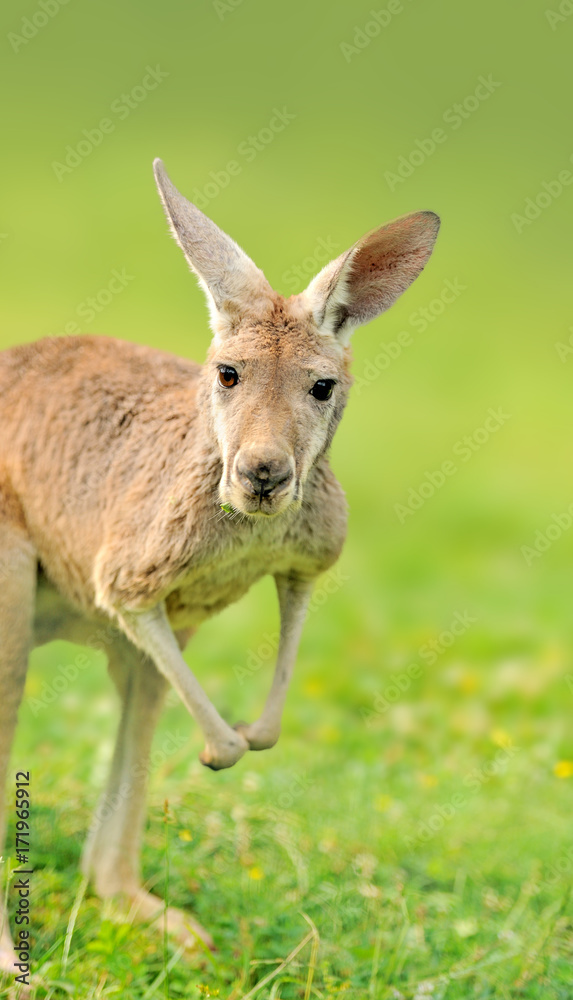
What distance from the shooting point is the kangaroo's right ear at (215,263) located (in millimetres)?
2979

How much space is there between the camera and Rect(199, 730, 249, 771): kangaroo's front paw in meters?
3.10

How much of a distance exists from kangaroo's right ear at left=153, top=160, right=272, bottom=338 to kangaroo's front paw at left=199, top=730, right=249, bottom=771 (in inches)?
46.2

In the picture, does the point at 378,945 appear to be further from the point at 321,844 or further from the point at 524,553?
the point at 524,553

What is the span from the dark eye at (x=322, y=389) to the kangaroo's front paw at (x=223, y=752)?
1.01 meters

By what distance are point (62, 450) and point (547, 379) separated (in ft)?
33.5

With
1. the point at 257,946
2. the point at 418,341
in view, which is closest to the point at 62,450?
the point at 257,946

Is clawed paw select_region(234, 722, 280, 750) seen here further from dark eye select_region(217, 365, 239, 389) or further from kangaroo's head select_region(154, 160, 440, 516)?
dark eye select_region(217, 365, 239, 389)

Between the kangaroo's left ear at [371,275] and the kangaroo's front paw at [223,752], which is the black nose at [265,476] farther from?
the kangaroo's front paw at [223,752]

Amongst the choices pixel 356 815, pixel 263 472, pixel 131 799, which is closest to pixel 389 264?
pixel 263 472

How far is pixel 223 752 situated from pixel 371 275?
56.8 inches

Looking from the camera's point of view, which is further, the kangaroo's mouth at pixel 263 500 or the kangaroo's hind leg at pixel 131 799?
the kangaroo's hind leg at pixel 131 799

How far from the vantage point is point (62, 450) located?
3.56m

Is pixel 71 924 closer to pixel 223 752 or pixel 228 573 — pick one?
pixel 223 752

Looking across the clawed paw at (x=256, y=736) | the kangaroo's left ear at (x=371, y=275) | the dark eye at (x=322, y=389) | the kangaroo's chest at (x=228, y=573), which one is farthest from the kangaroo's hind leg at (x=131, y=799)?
the kangaroo's left ear at (x=371, y=275)
